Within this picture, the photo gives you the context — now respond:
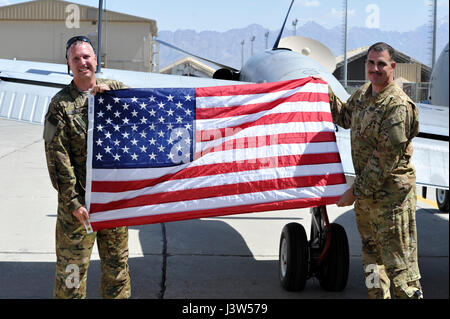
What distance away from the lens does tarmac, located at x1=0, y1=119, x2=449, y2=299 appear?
17.5 ft

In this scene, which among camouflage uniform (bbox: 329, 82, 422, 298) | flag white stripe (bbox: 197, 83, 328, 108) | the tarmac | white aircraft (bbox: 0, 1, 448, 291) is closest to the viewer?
camouflage uniform (bbox: 329, 82, 422, 298)

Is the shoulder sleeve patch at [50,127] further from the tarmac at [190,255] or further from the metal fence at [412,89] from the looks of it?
the metal fence at [412,89]

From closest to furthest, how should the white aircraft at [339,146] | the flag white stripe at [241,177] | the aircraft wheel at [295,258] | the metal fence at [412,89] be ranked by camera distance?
the flag white stripe at [241,177] < the white aircraft at [339,146] < the aircraft wheel at [295,258] < the metal fence at [412,89]

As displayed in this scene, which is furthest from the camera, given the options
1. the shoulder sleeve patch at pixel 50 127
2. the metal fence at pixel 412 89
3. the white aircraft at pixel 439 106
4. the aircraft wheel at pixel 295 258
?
the metal fence at pixel 412 89

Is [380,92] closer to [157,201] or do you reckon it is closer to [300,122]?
[300,122]

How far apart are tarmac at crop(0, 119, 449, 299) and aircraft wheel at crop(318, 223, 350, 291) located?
0.11m

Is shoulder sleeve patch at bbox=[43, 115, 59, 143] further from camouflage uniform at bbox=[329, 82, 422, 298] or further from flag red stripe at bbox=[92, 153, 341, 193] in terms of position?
camouflage uniform at bbox=[329, 82, 422, 298]

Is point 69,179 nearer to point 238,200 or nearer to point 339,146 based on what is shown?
point 238,200

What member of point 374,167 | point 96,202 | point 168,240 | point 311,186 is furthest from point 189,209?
point 168,240

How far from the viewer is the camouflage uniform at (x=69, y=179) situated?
3.94m

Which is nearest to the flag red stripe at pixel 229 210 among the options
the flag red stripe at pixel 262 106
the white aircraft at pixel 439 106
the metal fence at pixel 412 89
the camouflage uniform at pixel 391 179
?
the camouflage uniform at pixel 391 179

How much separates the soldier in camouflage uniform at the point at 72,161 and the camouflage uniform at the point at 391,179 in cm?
194

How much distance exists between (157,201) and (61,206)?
706 millimetres

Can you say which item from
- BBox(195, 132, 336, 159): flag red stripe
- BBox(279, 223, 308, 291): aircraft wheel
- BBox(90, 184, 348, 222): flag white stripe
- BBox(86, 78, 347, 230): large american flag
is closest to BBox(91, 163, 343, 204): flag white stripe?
BBox(86, 78, 347, 230): large american flag
